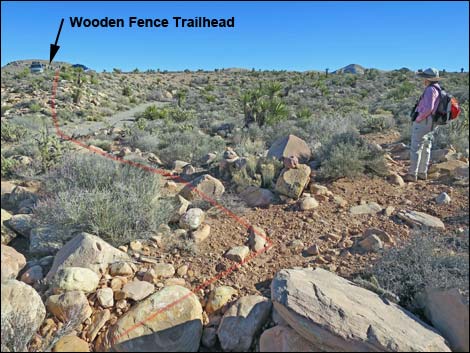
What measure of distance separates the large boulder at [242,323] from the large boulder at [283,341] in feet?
0.47

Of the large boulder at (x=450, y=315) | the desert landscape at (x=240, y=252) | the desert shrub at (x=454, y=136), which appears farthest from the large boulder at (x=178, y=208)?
the desert shrub at (x=454, y=136)

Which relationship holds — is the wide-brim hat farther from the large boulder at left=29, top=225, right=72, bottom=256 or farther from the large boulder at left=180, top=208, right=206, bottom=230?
the large boulder at left=29, top=225, right=72, bottom=256

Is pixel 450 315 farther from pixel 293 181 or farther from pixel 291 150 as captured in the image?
pixel 291 150

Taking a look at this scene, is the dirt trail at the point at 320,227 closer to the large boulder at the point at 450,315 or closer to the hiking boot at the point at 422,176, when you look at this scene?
the hiking boot at the point at 422,176

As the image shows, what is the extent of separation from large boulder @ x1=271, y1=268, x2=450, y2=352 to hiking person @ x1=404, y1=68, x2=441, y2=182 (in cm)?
361

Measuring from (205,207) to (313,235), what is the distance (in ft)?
5.13

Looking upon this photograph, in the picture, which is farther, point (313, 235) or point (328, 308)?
point (313, 235)

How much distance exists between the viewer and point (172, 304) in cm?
268

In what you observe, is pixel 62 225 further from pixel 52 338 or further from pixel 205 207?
pixel 205 207

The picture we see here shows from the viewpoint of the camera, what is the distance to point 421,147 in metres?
5.45

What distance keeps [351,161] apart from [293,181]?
1.21m

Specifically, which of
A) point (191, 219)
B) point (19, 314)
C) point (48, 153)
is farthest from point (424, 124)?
point (48, 153)

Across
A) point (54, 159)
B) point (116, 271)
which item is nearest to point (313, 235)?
point (116, 271)

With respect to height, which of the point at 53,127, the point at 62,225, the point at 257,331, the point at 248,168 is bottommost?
the point at 257,331
